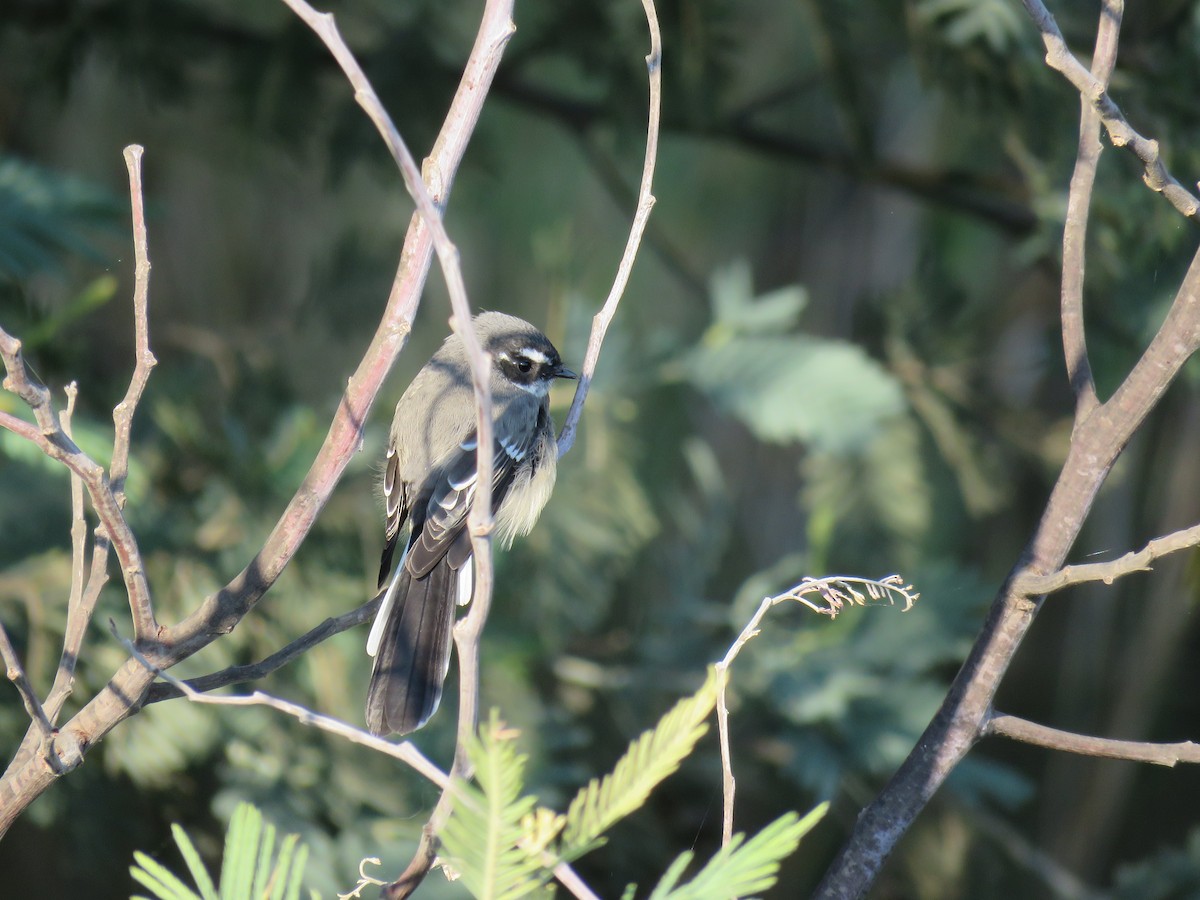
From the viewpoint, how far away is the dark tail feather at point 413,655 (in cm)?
198

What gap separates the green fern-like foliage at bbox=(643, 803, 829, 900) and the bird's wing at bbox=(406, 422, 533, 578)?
1.52 m

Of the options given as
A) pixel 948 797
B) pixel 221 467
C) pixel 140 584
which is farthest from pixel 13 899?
pixel 140 584

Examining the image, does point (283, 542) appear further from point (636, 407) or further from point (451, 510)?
point (636, 407)

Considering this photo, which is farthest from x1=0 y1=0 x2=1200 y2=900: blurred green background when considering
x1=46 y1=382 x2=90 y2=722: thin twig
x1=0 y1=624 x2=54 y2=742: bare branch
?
x1=0 y1=624 x2=54 y2=742: bare branch

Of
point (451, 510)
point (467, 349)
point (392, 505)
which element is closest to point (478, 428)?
point (467, 349)

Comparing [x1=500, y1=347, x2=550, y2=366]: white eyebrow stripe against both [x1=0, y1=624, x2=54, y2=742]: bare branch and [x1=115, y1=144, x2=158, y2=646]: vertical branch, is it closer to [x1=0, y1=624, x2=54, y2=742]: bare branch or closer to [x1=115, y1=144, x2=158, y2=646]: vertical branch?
[x1=115, y1=144, x2=158, y2=646]: vertical branch

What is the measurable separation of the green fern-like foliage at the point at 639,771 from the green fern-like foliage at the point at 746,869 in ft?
0.23

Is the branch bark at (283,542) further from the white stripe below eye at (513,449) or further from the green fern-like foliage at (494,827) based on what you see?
the white stripe below eye at (513,449)

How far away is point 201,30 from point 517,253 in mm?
2040

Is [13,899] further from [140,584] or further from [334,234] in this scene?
[140,584]

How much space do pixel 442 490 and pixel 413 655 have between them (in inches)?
24.0

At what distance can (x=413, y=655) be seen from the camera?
83.4 inches

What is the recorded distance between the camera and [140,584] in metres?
1.31

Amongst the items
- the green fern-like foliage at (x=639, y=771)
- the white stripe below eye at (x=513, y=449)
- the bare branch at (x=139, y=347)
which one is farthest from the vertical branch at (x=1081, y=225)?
the white stripe below eye at (x=513, y=449)
